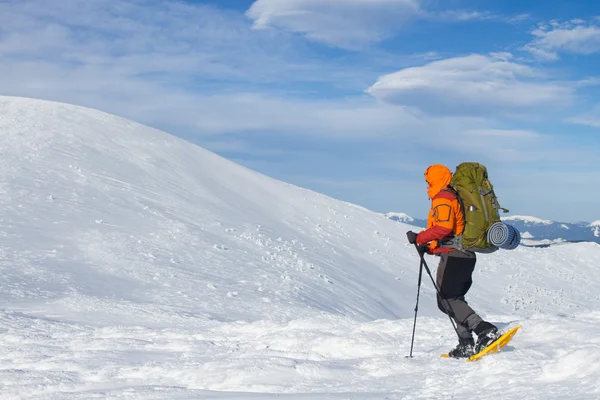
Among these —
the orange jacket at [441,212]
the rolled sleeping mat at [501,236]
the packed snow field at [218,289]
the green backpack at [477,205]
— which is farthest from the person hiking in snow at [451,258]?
the packed snow field at [218,289]

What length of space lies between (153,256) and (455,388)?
1456cm

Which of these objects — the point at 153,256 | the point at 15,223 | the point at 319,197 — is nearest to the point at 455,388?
the point at 153,256

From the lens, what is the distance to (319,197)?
39.2m

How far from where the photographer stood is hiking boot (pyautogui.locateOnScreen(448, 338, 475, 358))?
6691 millimetres

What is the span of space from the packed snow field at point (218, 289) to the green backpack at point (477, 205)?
127 cm

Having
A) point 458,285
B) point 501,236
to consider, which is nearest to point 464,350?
point 458,285

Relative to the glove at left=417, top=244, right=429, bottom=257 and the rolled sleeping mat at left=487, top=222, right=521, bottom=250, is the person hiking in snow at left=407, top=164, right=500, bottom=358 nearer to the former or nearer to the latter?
the glove at left=417, top=244, right=429, bottom=257

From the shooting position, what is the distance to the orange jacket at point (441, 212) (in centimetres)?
665

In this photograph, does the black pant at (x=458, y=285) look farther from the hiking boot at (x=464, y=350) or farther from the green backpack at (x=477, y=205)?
the green backpack at (x=477, y=205)

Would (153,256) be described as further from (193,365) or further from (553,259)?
(553,259)

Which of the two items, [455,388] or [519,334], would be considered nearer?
[455,388]

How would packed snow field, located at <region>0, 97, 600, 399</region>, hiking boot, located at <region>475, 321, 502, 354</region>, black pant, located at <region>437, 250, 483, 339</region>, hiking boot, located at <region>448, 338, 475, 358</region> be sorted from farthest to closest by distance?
black pant, located at <region>437, 250, 483, 339</region> → hiking boot, located at <region>448, 338, 475, 358</region> → hiking boot, located at <region>475, 321, 502, 354</region> → packed snow field, located at <region>0, 97, 600, 399</region>

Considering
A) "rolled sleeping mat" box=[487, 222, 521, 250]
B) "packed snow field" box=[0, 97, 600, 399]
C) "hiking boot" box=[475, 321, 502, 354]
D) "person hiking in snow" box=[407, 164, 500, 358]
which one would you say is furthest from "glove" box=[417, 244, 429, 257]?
"packed snow field" box=[0, 97, 600, 399]

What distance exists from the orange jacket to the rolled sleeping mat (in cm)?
35
